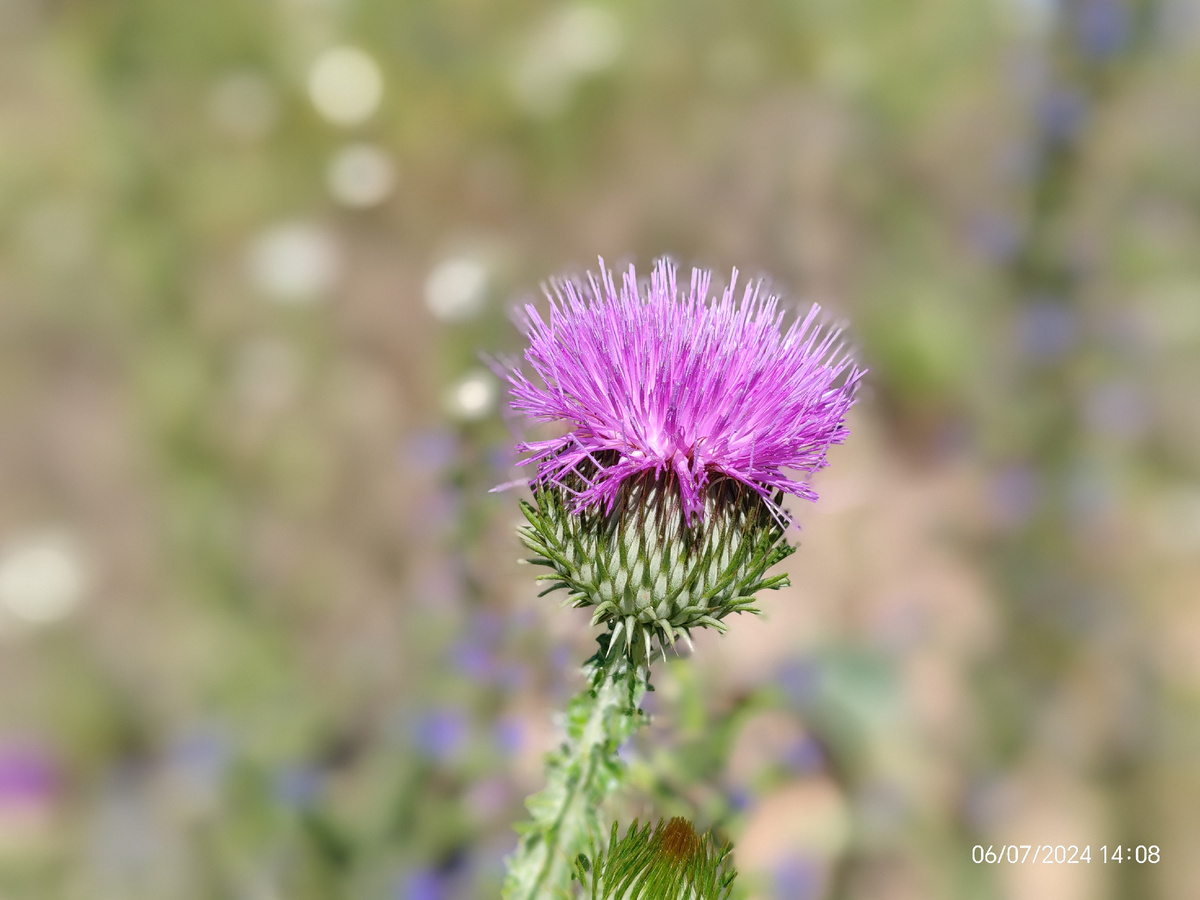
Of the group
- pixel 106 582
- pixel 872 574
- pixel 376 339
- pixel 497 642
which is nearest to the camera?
pixel 106 582

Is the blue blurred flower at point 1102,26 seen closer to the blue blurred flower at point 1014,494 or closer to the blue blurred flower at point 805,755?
the blue blurred flower at point 1014,494

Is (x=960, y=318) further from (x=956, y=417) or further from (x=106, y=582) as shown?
(x=106, y=582)

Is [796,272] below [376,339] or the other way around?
the other way around

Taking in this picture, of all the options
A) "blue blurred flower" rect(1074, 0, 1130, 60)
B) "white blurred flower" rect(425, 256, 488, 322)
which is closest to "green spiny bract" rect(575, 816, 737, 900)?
"white blurred flower" rect(425, 256, 488, 322)

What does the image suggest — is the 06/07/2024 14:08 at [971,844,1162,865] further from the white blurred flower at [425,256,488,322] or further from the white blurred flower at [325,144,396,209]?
the white blurred flower at [325,144,396,209]

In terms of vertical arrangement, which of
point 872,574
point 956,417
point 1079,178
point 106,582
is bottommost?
point 106,582

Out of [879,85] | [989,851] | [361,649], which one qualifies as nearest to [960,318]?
[879,85]
